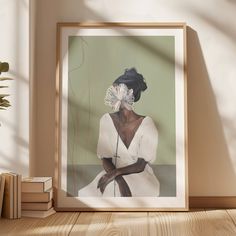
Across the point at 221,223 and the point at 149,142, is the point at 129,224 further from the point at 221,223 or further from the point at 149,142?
the point at 149,142

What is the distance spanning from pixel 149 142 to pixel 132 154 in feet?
0.43

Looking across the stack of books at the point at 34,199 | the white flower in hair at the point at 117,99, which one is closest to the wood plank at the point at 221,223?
the white flower in hair at the point at 117,99

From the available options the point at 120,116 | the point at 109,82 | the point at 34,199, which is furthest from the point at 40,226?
the point at 109,82

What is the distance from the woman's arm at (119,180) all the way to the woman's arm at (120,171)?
14mm

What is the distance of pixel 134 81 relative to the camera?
393 centimetres

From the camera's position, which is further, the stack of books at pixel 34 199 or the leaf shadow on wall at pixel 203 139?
the leaf shadow on wall at pixel 203 139

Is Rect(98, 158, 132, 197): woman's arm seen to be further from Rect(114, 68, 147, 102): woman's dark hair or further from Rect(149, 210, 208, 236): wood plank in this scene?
Rect(114, 68, 147, 102): woman's dark hair

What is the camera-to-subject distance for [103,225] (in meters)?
3.45

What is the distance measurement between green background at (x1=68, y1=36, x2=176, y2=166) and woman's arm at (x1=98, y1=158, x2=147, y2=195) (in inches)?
3.7

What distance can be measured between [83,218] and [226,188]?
95cm

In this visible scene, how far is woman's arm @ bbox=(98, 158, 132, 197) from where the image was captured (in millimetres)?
3887

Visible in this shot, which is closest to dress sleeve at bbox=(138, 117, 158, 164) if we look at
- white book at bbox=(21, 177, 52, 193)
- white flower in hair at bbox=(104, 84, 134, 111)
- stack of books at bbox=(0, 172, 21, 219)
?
white flower in hair at bbox=(104, 84, 134, 111)

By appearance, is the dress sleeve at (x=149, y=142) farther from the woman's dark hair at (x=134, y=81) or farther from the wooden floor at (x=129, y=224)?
the wooden floor at (x=129, y=224)

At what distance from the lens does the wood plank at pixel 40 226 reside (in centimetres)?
326
